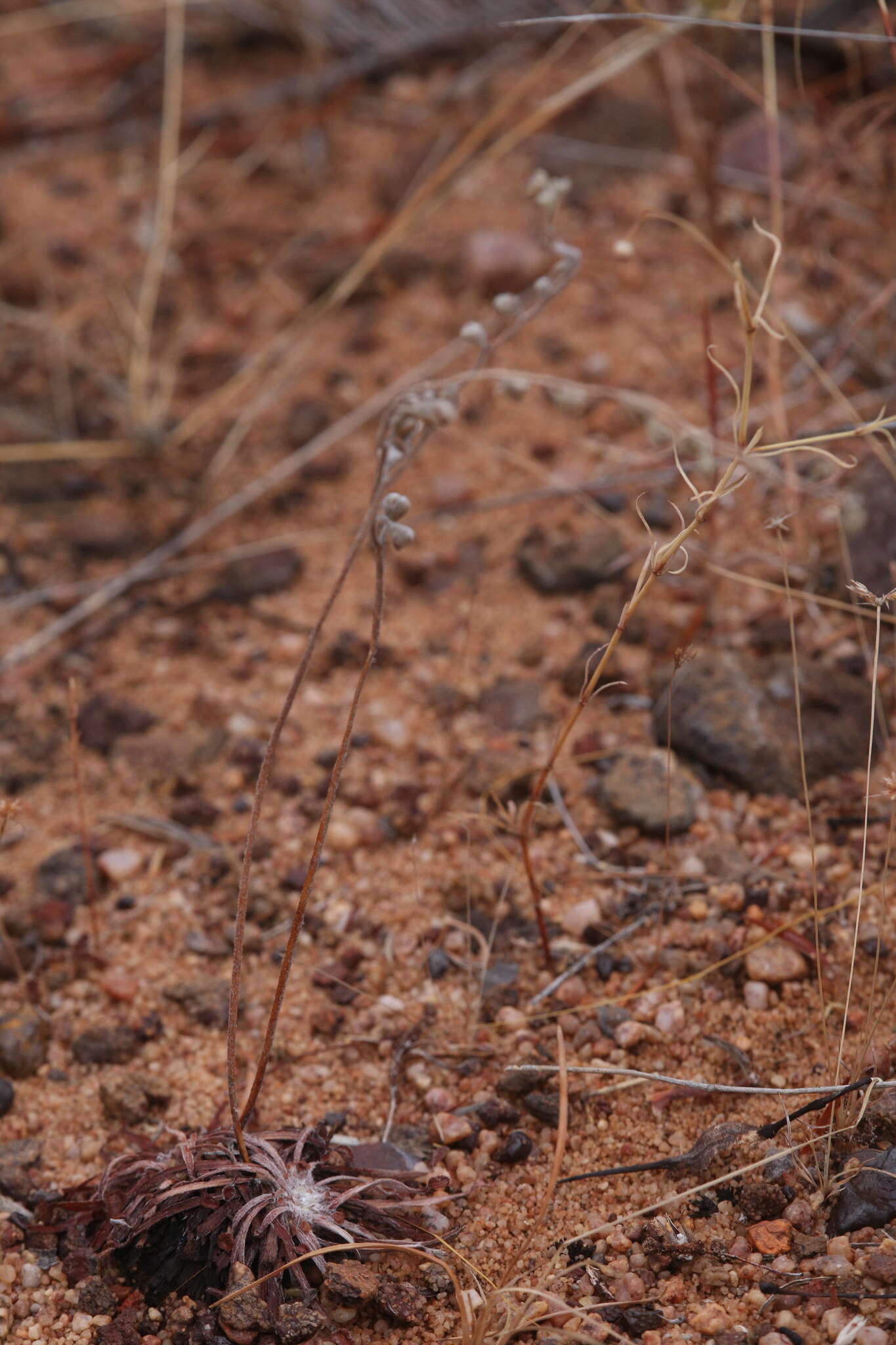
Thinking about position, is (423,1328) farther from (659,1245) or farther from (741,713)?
(741,713)

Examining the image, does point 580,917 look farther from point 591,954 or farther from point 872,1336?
point 872,1336

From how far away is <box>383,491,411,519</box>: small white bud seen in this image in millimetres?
1210

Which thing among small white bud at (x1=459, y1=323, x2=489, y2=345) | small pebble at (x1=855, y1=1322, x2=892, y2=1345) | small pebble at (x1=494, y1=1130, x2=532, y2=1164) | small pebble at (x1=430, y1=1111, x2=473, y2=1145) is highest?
small white bud at (x1=459, y1=323, x2=489, y2=345)

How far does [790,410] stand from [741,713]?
33.0 inches

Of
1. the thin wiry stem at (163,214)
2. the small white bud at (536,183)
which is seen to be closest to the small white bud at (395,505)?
the small white bud at (536,183)

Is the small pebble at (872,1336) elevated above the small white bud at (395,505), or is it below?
below

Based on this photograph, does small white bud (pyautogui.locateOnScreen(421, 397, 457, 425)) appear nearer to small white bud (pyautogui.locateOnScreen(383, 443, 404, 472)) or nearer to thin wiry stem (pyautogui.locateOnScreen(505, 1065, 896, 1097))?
small white bud (pyautogui.locateOnScreen(383, 443, 404, 472))

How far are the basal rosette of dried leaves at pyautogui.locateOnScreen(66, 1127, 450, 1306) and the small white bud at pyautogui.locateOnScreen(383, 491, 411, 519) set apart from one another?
0.74 m

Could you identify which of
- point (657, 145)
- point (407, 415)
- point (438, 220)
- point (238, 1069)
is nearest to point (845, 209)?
point (657, 145)

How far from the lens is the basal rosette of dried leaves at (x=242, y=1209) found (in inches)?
50.6

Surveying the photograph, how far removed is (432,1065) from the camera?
1.59 meters

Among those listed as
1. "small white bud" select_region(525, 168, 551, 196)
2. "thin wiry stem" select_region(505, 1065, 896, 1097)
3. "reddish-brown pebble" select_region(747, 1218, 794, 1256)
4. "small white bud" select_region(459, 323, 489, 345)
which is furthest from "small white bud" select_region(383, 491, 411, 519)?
"reddish-brown pebble" select_region(747, 1218, 794, 1256)

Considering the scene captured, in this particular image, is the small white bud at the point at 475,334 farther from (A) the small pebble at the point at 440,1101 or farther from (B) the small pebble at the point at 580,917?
(A) the small pebble at the point at 440,1101

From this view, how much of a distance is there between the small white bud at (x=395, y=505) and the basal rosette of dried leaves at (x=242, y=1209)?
74 cm
